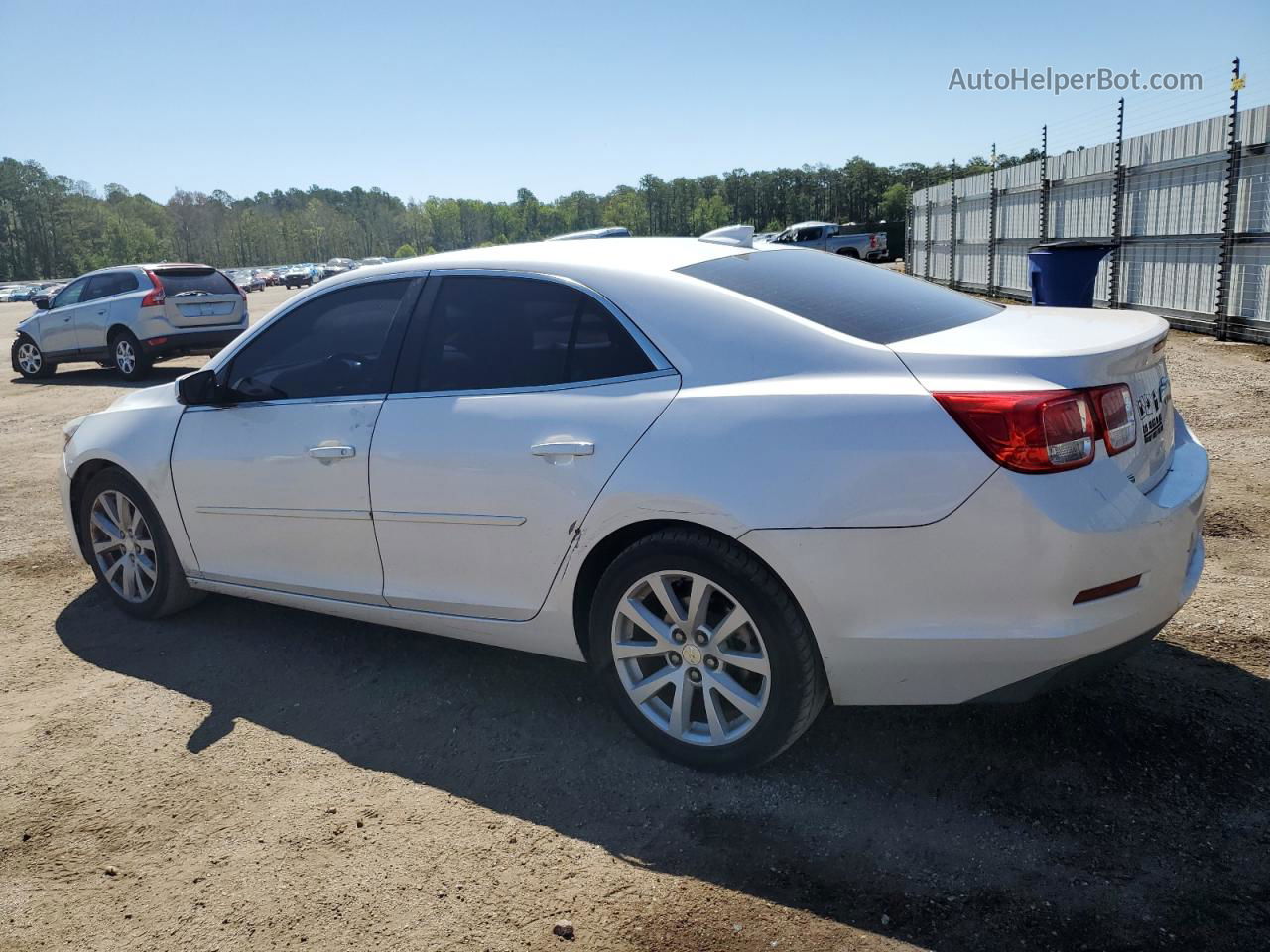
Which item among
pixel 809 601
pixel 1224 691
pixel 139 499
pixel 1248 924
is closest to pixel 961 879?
pixel 1248 924

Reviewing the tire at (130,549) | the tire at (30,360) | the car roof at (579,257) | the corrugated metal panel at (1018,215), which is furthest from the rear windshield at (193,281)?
the corrugated metal panel at (1018,215)

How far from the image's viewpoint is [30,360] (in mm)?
16453

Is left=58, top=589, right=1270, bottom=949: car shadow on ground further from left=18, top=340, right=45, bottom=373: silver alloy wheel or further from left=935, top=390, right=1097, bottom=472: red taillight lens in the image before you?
left=18, top=340, right=45, bottom=373: silver alloy wheel

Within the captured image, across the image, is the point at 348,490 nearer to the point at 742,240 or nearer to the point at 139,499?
the point at 139,499

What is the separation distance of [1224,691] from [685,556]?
79.5 inches

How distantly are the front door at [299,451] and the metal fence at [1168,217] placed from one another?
671 cm

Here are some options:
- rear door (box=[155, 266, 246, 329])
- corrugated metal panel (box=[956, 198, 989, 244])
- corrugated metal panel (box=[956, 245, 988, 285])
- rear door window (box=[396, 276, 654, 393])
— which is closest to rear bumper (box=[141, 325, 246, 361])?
rear door (box=[155, 266, 246, 329])

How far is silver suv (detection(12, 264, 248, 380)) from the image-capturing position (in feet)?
48.8

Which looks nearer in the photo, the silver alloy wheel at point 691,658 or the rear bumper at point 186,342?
the silver alloy wheel at point 691,658

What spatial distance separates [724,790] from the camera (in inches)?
123

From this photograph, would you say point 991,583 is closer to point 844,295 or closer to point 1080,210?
point 844,295

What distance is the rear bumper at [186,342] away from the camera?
48.7 ft

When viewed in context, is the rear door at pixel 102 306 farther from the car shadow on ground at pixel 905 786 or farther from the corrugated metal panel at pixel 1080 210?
the corrugated metal panel at pixel 1080 210

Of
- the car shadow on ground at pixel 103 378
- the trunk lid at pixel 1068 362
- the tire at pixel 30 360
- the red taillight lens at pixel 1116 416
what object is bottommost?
the car shadow on ground at pixel 103 378
